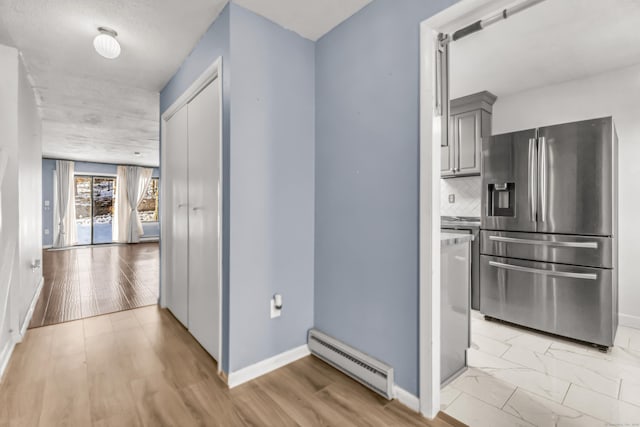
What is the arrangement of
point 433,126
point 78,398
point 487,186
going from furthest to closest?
point 487,186
point 78,398
point 433,126

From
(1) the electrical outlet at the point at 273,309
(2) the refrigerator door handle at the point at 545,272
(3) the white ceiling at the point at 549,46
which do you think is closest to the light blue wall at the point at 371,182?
(1) the electrical outlet at the point at 273,309

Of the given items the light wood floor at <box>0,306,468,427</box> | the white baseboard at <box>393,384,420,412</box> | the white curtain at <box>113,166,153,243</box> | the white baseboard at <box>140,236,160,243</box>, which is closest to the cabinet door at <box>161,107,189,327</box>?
the light wood floor at <box>0,306,468,427</box>

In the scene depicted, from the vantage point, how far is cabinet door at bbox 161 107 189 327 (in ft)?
8.57

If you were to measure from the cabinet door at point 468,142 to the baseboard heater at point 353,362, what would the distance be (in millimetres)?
2535

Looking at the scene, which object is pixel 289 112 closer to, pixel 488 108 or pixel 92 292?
pixel 488 108

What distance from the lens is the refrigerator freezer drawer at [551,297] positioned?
2293 millimetres

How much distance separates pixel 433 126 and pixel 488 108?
2.51 meters

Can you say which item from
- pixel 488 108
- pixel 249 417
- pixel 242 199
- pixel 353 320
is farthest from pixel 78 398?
pixel 488 108

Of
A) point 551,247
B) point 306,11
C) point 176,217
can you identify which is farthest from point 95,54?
point 551,247

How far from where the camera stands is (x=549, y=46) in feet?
7.83

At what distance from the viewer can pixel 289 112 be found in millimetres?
2102

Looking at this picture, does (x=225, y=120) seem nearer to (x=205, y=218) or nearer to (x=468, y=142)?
(x=205, y=218)

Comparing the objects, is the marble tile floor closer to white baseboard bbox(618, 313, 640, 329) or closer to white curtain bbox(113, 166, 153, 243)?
white baseboard bbox(618, 313, 640, 329)

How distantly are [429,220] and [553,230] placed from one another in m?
1.73
